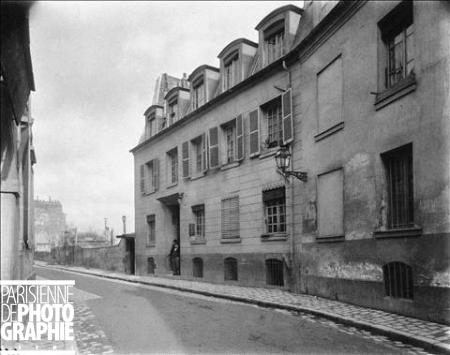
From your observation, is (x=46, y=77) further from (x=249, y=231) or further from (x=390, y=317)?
(x=249, y=231)

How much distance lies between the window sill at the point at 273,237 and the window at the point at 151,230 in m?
9.79

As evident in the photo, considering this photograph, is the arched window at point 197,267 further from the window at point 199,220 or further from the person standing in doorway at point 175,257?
the person standing in doorway at point 175,257

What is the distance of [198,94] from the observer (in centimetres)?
2003

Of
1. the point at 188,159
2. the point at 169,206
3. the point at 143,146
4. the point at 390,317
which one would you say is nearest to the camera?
the point at 390,317

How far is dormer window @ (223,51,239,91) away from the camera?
680 inches

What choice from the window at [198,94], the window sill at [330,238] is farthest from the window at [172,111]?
the window sill at [330,238]

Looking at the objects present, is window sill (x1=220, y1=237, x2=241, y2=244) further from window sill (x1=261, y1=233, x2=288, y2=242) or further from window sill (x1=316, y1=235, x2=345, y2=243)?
window sill (x1=316, y1=235, x2=345, y2=243)

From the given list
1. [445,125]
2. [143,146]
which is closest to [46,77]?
[445,125]

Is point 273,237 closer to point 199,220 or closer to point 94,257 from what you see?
point 199,220

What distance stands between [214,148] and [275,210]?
4.30 metres

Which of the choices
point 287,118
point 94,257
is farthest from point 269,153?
point 94,257

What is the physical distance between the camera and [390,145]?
30.7 feet

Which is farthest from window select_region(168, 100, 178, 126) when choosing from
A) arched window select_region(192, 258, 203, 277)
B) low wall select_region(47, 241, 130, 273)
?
low wall select_region(47, 241, 130, 273)

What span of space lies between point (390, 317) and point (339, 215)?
10.3 ft
